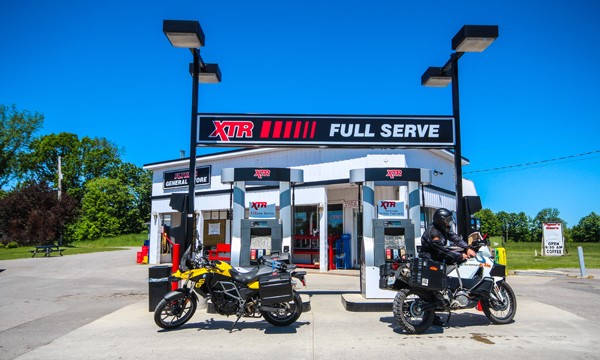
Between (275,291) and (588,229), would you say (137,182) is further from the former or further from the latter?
(588,229)

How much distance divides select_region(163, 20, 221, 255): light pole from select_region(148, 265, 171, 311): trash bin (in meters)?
0.64

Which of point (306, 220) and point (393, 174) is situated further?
point (306, 220)

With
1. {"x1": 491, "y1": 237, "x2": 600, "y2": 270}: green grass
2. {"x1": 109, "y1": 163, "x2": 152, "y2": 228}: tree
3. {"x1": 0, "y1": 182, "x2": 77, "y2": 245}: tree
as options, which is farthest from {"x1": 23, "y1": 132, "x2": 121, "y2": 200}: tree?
{"x1": 491, "y1": 237, "x2": 600, "y2": 270}: green grass

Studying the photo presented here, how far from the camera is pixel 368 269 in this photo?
7980 millimetres

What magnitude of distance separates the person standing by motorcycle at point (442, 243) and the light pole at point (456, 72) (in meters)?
1.77

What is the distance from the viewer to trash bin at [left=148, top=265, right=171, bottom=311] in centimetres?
764

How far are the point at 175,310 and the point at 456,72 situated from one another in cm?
678

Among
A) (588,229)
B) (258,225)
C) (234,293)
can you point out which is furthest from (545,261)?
(588,229)

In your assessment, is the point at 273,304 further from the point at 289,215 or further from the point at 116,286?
the point at 116,286

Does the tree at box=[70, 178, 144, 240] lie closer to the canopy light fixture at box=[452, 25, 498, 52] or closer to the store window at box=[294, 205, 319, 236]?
the store window at box=[294, 205, 319, 236]

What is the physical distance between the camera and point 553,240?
27391mm

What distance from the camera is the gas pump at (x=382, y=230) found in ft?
26.1

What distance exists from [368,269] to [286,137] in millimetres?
3015

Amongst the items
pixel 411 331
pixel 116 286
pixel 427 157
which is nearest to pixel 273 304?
pixel 411 331
